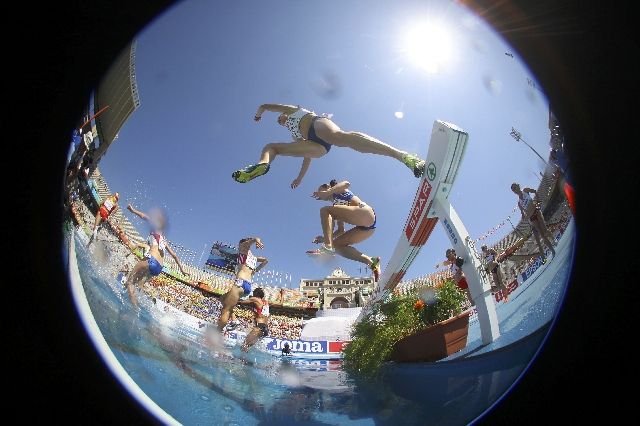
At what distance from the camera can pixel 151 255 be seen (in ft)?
6.80

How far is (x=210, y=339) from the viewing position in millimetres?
2332

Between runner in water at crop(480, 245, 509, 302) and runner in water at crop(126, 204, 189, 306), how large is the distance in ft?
7.18

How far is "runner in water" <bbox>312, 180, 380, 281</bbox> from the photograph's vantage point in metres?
2.37

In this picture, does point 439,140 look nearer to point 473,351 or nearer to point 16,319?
point 473,351

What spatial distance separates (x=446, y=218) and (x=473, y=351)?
2.88ft

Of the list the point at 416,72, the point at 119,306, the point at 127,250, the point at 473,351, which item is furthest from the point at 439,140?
the point at 119,306

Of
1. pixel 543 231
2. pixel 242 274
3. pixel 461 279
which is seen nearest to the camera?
pixel 543 231

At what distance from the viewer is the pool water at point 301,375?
4.89 ft

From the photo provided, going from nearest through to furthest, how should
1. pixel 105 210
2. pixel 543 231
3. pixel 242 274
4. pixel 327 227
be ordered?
pixel 543 231
pixel 105 210
pixel 242 274
pixel 327 227

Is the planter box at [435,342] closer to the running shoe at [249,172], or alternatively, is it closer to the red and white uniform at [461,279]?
the red and white uniform at [461,279]

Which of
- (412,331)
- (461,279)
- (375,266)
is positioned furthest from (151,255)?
(461,279)

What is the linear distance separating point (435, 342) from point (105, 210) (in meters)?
2.37

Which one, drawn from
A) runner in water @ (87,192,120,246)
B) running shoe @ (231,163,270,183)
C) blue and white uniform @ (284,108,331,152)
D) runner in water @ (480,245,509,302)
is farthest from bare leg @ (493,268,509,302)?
runner in water @ (87,192,120,246)

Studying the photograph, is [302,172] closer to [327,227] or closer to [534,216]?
[327,227]
